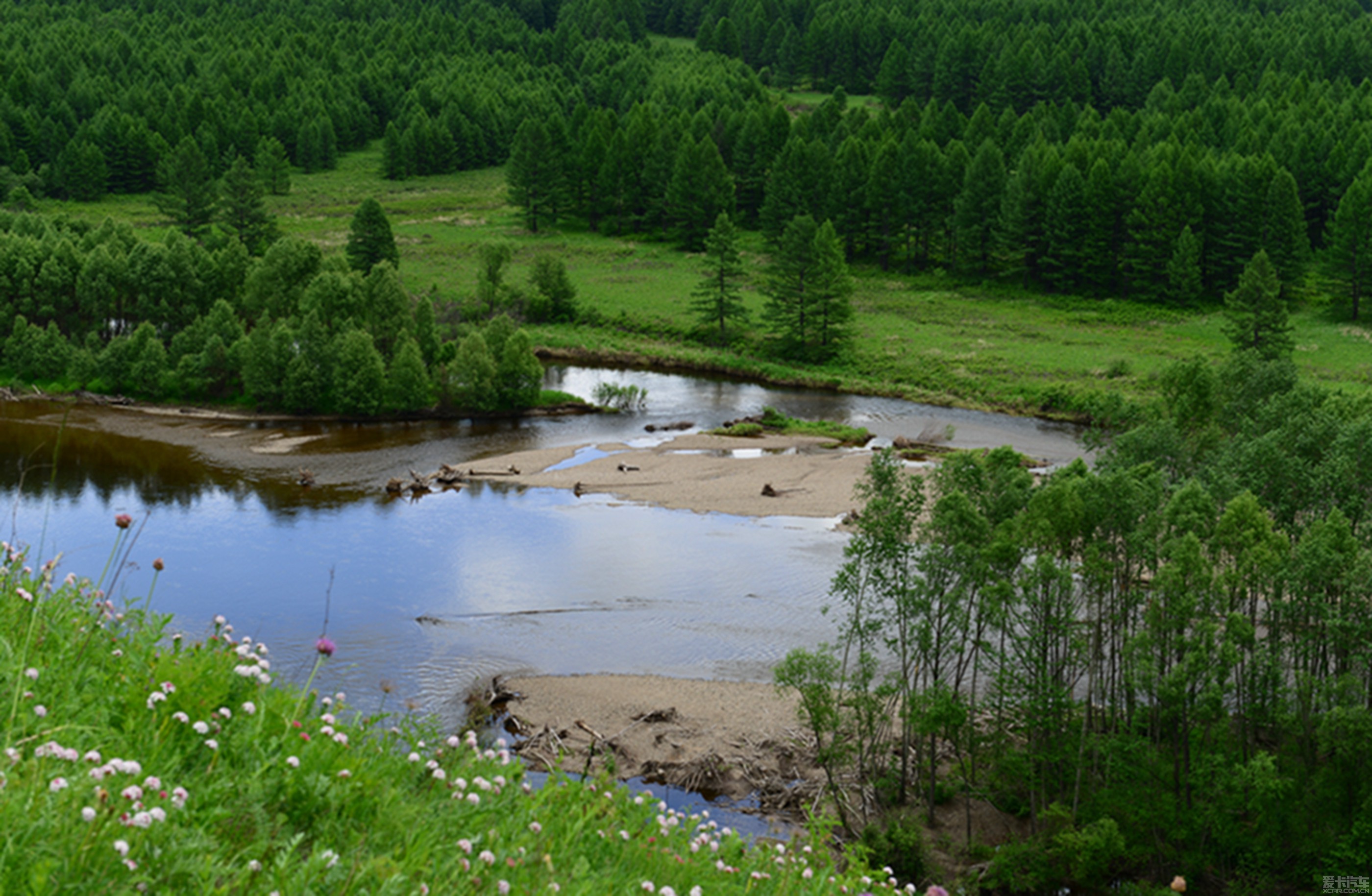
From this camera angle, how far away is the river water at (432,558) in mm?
38312

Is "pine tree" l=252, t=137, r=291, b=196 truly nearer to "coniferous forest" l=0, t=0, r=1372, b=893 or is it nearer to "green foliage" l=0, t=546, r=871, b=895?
"coniferous forest" l=0, t=0, r=1372, b=893

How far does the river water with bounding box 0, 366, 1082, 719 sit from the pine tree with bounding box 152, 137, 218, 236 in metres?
46.2

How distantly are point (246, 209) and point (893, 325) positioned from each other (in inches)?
2465

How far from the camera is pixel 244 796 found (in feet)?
27.4

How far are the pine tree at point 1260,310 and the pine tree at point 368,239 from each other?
66.0 meters

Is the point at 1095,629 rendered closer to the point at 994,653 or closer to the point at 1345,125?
the point at 994,653

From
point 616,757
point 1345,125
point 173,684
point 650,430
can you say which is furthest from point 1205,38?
point 173,684

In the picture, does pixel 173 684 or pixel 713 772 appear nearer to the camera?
pixel 173 684

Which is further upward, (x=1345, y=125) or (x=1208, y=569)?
(x=1345, y=125)

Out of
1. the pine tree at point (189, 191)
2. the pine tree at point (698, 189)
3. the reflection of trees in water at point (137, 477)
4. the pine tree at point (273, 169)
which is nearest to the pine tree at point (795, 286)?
the pine tree at point (698, 189)

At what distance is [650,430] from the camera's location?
2699 inches

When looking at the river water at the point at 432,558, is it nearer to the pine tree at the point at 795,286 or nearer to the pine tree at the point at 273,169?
the pine tree at the point at 795,286

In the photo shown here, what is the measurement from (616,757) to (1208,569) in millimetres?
16273

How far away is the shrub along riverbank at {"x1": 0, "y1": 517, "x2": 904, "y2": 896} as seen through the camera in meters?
6.97
